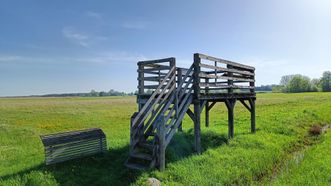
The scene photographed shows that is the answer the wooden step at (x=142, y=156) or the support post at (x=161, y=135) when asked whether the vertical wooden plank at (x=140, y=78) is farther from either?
the wooden step at (x=142, y=156)

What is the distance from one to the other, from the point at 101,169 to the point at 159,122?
8.15ft

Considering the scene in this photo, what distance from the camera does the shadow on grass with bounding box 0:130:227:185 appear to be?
6734mm

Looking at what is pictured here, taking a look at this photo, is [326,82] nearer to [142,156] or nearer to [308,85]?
[308,85]

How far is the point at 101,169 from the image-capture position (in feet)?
24.7

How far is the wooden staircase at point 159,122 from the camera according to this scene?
7363 millimetres

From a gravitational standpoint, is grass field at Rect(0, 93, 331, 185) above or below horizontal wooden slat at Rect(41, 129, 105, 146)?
below

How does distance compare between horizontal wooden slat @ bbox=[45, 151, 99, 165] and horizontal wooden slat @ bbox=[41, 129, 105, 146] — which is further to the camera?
horizontal wooden slat @ bbox=[41, 129, 105, 146]

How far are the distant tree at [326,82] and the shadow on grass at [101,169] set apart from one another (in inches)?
4187

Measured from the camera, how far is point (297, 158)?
29.7 ft

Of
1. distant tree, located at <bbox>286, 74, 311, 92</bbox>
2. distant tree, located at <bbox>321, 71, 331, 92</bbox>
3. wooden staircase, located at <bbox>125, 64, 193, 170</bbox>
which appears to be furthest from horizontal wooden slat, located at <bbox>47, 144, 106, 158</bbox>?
distant tree, located at <bbox>286, 74, 311, 92</bbox>

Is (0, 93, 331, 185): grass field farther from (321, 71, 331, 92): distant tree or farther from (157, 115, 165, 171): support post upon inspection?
(321, 71, 331, 92): distant tree

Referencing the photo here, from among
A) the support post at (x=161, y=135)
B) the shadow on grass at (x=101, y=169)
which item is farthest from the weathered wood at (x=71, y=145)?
the support post at (x=161, y=135)

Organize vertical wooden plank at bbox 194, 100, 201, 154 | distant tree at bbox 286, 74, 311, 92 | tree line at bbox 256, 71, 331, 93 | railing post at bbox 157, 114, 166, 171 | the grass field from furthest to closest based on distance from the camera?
distant tree at bbox 286, 74, 311, 92, tree line at bbox 256, 71, 331, 93, vertical wooden plank at bbox 194, 100, 201, 154, railing post at bbox 157, 114, 166, 171, the grass field

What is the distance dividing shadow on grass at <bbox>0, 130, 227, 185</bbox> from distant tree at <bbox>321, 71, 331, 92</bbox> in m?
106
